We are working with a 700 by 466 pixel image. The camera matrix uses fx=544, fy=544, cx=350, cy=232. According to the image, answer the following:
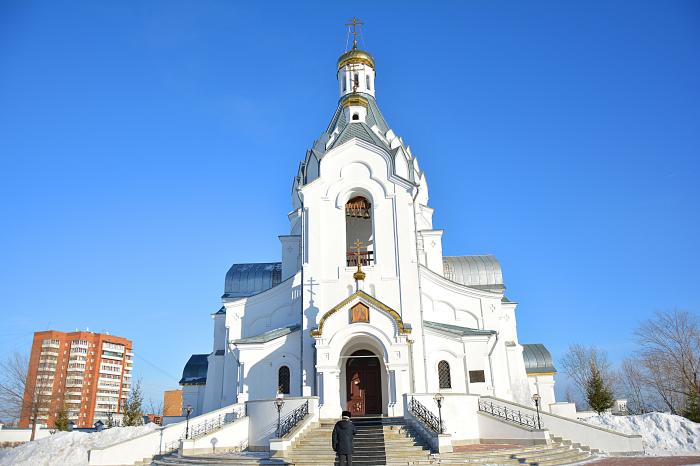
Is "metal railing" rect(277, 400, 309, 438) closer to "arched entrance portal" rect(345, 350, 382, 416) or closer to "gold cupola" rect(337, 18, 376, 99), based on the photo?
"arched entrance portal" rect(345, 350, 382, 416)

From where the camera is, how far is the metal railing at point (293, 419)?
1631 cm

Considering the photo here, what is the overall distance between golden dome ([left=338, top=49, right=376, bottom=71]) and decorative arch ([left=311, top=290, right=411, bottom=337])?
661 inches

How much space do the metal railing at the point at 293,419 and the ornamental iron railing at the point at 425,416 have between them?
3307 millimetres

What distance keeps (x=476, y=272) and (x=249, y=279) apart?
38.4ft

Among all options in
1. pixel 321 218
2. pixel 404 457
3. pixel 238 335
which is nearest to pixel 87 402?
pixel 238 335

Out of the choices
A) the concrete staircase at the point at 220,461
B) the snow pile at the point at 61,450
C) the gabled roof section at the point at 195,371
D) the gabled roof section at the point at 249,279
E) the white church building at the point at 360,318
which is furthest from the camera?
the gabled roof section at the point at 195,371

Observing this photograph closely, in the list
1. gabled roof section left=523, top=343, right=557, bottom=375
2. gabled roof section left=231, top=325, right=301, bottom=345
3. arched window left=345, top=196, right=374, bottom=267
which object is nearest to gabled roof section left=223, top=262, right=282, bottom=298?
arched window left=345, top=196, right=374, bottom=267

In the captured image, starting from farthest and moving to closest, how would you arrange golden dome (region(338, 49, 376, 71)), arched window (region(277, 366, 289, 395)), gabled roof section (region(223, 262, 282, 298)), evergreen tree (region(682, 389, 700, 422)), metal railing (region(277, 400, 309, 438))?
golden dome (region(338, 49, 376, 71)), gabled roof section (region(223, 262, 282, 298)), evergreen tree (region(682, 389, 700, 422)), arched window (region(277, 366, 289, 395)), metal railing (region(277, 400, 309, 438))

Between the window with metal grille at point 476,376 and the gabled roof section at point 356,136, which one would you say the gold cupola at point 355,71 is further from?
the window with metal grille at point 476,376

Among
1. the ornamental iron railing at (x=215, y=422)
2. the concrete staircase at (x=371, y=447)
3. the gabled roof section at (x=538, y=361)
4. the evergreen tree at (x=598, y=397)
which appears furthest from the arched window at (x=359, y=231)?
the evergreen tree at (x=598, y=397)

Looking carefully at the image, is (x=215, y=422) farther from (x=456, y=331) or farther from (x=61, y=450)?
(x=456, y=331)

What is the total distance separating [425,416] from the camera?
53.4ft

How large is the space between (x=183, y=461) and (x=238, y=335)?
8.84 meters

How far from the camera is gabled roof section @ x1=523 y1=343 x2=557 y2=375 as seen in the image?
30594 mm
